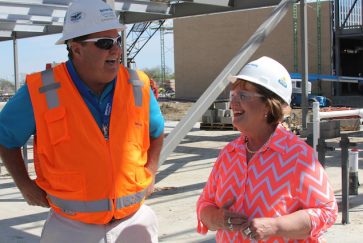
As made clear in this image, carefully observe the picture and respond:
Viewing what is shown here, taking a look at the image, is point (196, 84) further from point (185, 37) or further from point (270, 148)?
point (270, 148)

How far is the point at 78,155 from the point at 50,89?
1.23 ft

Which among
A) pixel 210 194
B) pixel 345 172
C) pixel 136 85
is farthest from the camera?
pixel 345 172

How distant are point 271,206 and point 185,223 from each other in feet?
14.3

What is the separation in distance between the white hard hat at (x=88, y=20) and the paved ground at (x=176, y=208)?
346 centimetres

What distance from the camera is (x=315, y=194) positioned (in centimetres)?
239

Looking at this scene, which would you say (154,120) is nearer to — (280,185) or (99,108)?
(99,108)

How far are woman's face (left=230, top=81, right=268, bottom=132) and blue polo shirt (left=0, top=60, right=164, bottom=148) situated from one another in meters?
0.75

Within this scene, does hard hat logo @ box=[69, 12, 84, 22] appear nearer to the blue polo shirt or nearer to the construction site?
the blue polo shirt

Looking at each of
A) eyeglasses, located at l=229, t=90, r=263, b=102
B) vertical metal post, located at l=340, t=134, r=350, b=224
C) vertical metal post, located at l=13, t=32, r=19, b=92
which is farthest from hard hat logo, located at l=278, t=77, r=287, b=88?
vertical metal post, located at l=13, t=32, r=19, b=92

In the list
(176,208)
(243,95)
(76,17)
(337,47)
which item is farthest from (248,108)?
(337,47)

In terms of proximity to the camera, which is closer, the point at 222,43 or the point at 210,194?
the point at 210,194

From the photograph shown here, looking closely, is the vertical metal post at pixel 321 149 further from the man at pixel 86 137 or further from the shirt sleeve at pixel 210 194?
the shirt sleeve at pixel 210 194

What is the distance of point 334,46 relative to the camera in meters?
34.7

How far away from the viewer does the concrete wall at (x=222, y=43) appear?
35.5 m
